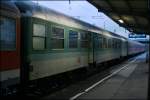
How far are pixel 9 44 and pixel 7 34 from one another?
0.87ft

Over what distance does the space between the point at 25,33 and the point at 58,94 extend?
3.73 m

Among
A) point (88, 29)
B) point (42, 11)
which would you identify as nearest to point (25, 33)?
point (42, 11)

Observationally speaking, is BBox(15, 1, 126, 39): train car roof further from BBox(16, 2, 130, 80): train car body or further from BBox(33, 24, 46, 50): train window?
BBox(33, 24, 46, 50): train window

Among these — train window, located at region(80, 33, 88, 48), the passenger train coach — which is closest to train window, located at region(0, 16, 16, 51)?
the passenger train coach

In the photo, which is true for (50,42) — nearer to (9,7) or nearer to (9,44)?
A: (9,44)

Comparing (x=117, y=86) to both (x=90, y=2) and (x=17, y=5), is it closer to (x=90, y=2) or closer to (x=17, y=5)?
(x=17, y=5)

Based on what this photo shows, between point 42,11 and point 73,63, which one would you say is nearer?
point 42,11

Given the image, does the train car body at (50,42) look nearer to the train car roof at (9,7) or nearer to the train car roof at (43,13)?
the train car roof at (43,13)

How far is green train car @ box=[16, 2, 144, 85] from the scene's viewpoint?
1184 centimetres

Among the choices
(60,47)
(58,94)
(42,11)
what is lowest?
(58,94)

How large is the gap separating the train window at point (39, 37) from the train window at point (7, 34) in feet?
5.07

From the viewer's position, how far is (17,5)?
11.9 metres

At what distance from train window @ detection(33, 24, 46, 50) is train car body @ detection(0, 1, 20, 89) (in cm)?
134

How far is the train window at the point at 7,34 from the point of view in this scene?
10227 mm
